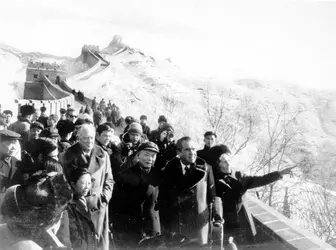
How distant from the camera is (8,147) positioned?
3.20m

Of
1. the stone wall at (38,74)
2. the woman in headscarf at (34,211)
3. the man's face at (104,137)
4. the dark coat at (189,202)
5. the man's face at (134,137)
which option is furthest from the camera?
the stone wall at (38,74)

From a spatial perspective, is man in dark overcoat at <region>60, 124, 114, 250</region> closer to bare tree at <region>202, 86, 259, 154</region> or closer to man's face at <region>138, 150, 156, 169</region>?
man's face at <region>138, 150, 156, 169</region>

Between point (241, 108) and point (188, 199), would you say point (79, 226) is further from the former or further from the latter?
point (241, 108)

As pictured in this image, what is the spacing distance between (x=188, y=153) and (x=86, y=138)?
0.99 metres

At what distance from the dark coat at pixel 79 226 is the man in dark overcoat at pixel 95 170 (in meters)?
0.13

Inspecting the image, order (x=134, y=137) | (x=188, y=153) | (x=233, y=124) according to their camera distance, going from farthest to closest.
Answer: (x=233, y=124) → (x=134, y=137) → (x=188, y=153)

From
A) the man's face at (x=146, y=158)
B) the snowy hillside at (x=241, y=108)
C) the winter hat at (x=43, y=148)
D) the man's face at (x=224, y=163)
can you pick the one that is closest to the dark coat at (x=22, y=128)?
the winter hat at (x=43, y=148)

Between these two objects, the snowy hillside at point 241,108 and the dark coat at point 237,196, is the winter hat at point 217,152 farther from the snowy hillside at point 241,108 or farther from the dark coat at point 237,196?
the snowy hillside at point 241,108

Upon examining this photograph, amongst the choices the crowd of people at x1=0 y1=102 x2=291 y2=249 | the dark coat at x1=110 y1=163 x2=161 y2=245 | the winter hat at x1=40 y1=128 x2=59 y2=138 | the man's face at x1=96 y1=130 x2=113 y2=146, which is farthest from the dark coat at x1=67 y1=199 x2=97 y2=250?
the winter hat at x1=40 y1=128 x2=59 y2=138

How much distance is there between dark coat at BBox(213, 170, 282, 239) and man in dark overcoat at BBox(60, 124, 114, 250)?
3.69 feet

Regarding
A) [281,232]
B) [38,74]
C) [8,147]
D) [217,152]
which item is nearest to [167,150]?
[217,152]

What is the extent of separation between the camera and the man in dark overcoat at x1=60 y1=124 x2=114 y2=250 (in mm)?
2957

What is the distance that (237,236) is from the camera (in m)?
3.40

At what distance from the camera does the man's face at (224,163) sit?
132 inches
